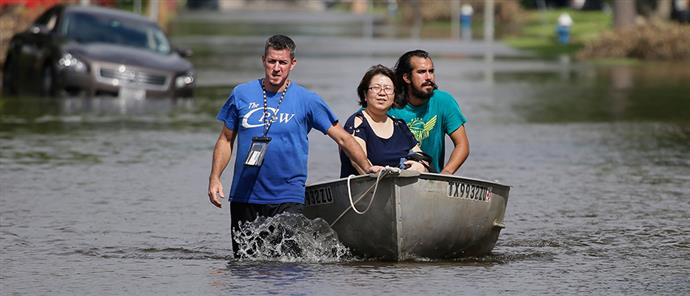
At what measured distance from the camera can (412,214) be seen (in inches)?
416

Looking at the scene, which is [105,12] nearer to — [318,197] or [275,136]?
[318,197]

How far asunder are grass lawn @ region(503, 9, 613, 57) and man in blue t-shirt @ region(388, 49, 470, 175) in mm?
35493

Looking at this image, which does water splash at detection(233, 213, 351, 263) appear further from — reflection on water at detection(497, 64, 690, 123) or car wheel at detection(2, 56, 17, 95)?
car wheel at detection(2, 56, 17, 95)

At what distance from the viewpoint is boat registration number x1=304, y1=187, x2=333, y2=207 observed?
426 inches

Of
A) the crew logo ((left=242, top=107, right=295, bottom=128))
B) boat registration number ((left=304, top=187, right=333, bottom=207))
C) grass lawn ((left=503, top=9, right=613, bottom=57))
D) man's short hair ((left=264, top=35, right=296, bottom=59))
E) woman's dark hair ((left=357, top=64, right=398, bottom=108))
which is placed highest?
man's short hair ((left=264, top=35, right=296, bottom=59))

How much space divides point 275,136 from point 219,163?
15.0 inches

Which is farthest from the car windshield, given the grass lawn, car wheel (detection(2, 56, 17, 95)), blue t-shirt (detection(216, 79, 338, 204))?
the grass lawn

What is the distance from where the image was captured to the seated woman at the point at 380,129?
430 inches

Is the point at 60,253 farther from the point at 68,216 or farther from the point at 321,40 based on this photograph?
the point at 321,40

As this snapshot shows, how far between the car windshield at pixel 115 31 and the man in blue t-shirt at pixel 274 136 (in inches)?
677

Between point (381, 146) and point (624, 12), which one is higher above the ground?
point (381, 146)

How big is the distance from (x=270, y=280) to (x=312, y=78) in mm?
23419

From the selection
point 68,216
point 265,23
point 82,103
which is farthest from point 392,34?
point 68,216

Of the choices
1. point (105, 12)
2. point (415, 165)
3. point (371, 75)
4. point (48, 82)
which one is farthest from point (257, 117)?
point (105, 12)
